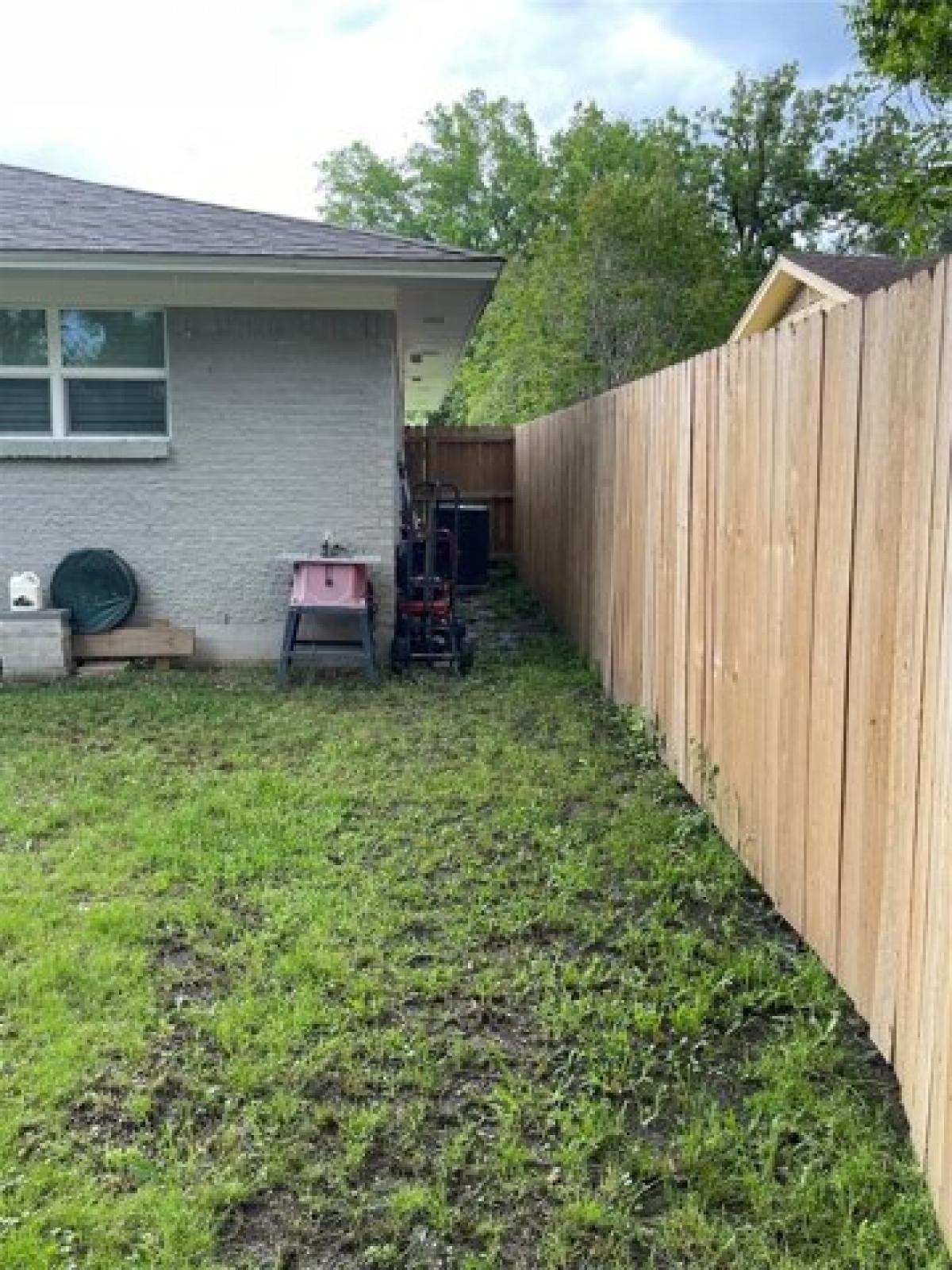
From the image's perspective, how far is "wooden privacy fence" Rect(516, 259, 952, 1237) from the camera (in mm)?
2076

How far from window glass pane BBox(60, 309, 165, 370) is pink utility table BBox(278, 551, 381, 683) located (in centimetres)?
184

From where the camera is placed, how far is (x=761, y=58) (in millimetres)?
28062

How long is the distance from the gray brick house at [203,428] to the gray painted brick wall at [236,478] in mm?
11

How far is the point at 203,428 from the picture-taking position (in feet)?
23.9

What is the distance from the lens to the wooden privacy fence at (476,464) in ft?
47.9

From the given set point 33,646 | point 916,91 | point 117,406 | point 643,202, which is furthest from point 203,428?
point 643,202

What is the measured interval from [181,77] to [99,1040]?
15.8 m

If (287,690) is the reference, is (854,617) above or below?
above

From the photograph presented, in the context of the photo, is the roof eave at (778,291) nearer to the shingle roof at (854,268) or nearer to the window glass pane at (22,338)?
the shingle roof at (854,268)

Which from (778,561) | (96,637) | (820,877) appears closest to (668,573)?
(778,561)

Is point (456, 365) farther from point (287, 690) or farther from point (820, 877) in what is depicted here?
point (820, 877)

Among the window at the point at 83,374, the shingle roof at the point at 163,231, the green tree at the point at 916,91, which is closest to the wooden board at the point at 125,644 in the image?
the window at the point at 83,374

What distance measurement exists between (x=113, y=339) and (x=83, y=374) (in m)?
0.33

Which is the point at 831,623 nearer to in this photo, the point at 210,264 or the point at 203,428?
the point at 210,264
